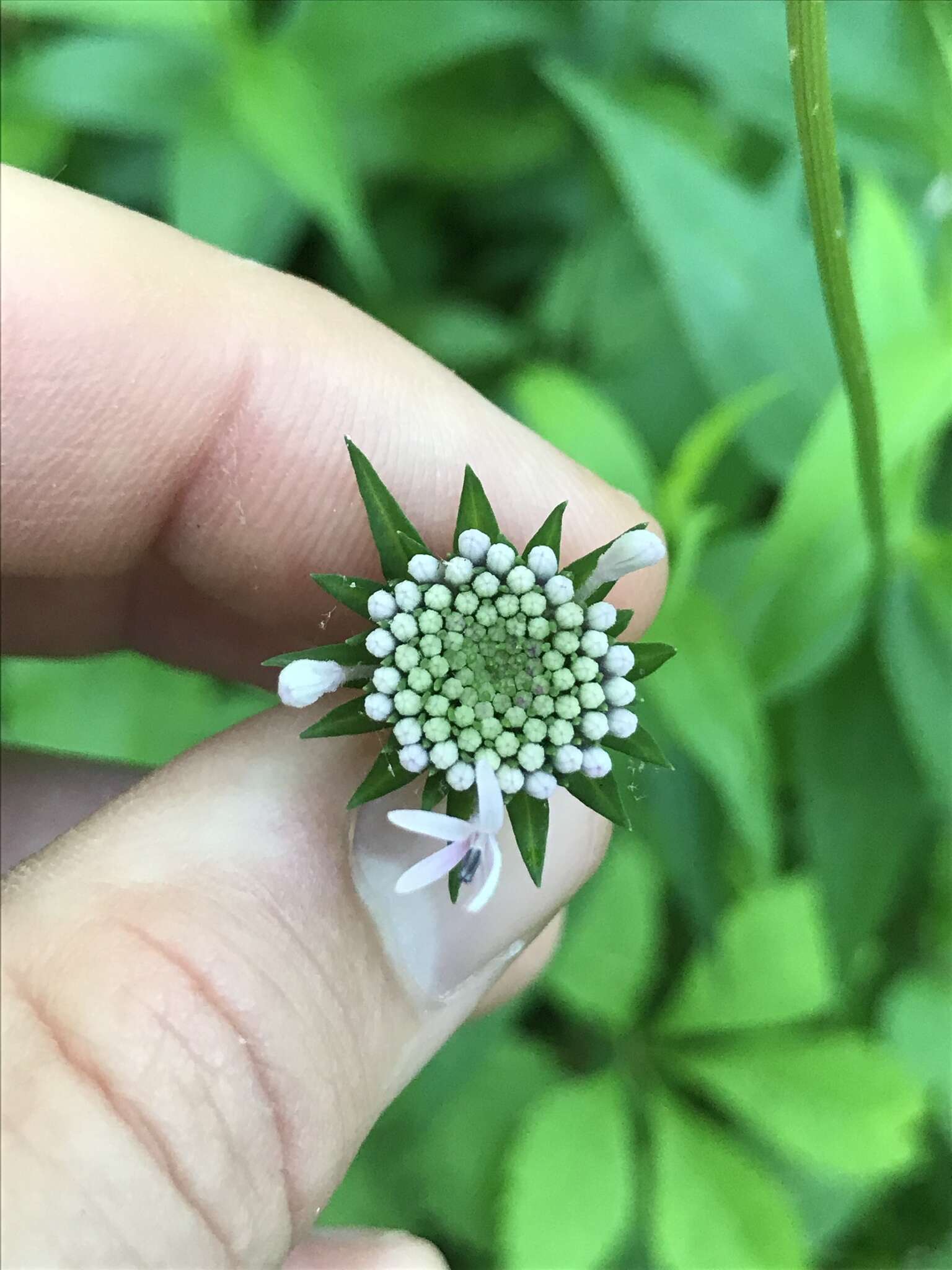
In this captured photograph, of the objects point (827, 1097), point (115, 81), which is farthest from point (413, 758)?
point (115, 81)

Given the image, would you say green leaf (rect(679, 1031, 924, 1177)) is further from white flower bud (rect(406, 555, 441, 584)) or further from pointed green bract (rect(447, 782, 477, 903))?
white flower bud (rect(406, 555, 441, 584))

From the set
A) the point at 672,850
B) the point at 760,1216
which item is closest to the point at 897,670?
the point at 672,850

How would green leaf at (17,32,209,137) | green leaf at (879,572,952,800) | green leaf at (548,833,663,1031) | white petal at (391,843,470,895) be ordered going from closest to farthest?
white petal at (391,843,470,895) < green leaf at (879,572,952,800) < green leaf at (17,32,209,137) < green leaf at (548,833,663,1031)

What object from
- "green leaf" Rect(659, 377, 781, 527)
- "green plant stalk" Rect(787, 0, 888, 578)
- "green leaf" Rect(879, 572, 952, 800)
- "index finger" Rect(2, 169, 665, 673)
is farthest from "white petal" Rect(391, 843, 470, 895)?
"green leaf" Rect(879, 572, 952, 800)

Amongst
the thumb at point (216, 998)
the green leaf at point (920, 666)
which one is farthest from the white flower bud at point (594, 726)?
the green leaf at point (920, 666)

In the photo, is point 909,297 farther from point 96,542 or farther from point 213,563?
point 96,542

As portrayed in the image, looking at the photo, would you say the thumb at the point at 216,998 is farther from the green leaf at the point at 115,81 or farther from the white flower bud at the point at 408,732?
the green leaf at the point at 115,81
